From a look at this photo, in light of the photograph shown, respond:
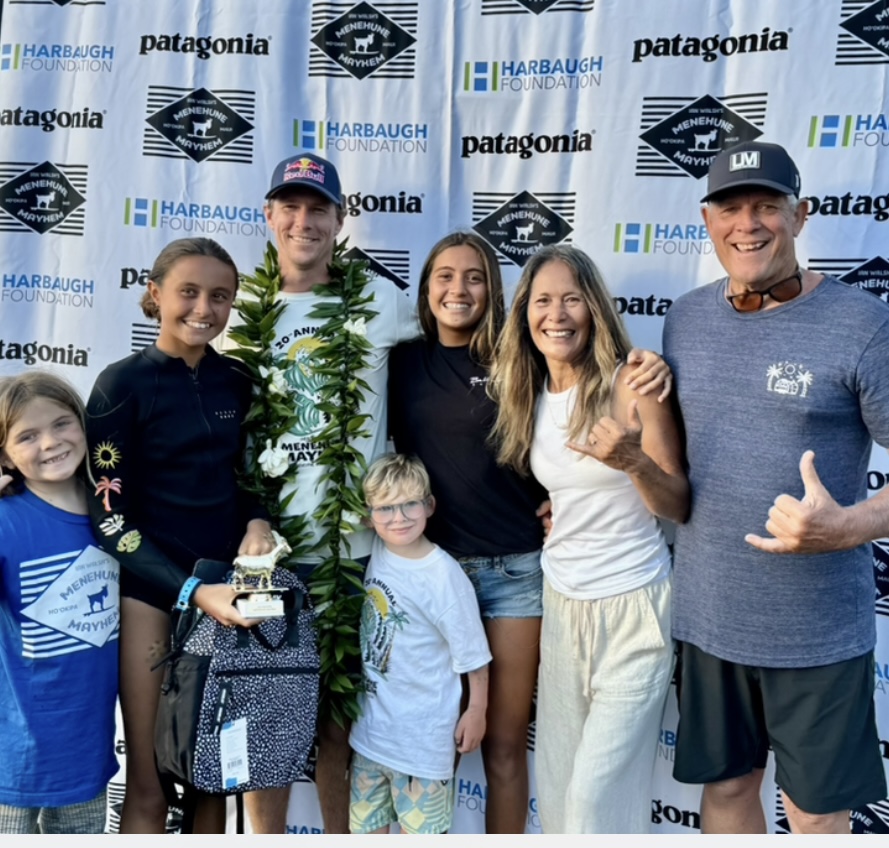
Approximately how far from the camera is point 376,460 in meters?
2.56

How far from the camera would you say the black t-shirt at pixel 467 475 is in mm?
2535

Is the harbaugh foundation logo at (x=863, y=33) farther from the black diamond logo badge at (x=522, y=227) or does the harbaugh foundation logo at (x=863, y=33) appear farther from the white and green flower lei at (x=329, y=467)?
the white and green flower lei at (x=329, y=467)

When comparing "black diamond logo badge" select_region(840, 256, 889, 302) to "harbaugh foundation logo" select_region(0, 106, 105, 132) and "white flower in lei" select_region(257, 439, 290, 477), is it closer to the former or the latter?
"white flower in lei" select_region(257, 439, 290, 477)

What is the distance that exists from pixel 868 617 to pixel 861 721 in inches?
10.8

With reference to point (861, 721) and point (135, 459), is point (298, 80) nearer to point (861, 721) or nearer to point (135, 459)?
point (135, 459)

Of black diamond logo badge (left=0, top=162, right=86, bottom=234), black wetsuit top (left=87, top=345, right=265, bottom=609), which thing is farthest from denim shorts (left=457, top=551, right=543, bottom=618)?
black diamond logo badge (left=0, top=162, right=86, bottom=234)

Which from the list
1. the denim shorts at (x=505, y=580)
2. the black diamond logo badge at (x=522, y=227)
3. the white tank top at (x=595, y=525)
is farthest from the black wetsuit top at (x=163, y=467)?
the black diamond logo badge at (x=522, y=227)

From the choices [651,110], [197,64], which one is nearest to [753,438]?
[651,110]

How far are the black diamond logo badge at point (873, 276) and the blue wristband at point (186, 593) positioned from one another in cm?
237

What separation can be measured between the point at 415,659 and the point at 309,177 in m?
1.60

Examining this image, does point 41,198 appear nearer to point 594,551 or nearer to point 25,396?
point 25,396

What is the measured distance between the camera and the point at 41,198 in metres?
3.24

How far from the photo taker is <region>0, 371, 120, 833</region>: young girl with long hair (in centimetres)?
214

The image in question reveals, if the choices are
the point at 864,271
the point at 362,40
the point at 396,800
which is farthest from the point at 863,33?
the point at 396,800
